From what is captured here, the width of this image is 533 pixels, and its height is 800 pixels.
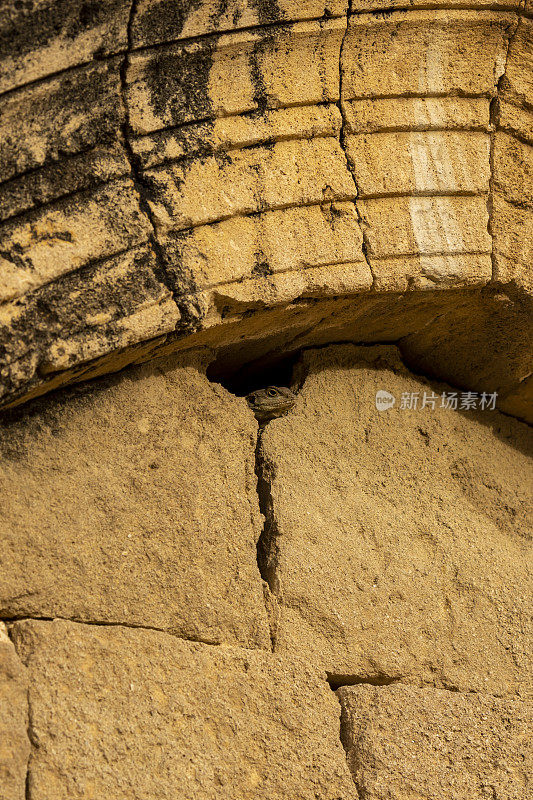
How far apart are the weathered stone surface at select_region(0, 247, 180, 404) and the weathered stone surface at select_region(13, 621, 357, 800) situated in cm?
57

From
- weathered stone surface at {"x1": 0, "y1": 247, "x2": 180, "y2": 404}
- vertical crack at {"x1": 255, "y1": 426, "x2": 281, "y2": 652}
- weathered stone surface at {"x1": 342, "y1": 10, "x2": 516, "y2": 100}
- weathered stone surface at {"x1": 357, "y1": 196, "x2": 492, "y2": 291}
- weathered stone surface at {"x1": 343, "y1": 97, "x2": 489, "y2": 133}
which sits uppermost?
weathered stone surface at {"x1": 342, "y1": 10, "x2": 516, "y2": 100}

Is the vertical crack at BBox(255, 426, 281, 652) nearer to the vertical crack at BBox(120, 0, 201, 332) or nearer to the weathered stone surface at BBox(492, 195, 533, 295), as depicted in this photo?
the vertical crack at BBox(120, 0, 201, 332)

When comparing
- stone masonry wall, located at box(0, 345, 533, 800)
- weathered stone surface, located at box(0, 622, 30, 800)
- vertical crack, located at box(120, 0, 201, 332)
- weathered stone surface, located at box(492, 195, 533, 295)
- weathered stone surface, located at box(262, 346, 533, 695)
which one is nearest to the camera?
weathered stone surface, located at box(0, 622, 30, 800)

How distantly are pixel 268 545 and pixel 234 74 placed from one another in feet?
3.74

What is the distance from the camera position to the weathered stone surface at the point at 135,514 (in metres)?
1.78

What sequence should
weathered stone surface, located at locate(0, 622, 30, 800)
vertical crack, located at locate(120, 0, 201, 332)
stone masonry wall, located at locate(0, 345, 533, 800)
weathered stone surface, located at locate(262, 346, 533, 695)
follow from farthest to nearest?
weathered stone surface, located at locate(262, 346, 533, 695) → vertical crack, located at locate(120, 0, 201, 332) → stone masonry wall, located at locate(0, 345, 533, 800) → weathered stone surface, located at locate(0, 622, 30, 800)

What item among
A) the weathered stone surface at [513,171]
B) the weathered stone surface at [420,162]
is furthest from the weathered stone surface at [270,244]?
the weathered stone surface at [513,171]

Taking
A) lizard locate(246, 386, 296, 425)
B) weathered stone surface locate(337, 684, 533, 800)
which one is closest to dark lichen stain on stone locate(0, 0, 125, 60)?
lizard locate(246, 386, 296, 425)

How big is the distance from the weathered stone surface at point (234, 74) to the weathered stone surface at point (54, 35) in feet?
0.27

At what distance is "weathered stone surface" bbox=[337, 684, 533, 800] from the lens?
1.89 meters

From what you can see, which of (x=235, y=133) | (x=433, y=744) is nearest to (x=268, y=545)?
(x=433, y=744)

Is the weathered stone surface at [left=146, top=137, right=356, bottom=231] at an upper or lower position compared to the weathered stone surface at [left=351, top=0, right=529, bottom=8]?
lower

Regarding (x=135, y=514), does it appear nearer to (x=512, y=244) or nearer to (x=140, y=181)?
(x=140, y=181)

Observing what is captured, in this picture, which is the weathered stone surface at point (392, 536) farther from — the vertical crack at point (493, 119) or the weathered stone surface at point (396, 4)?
the weathered stone surface at point (396, 4)
